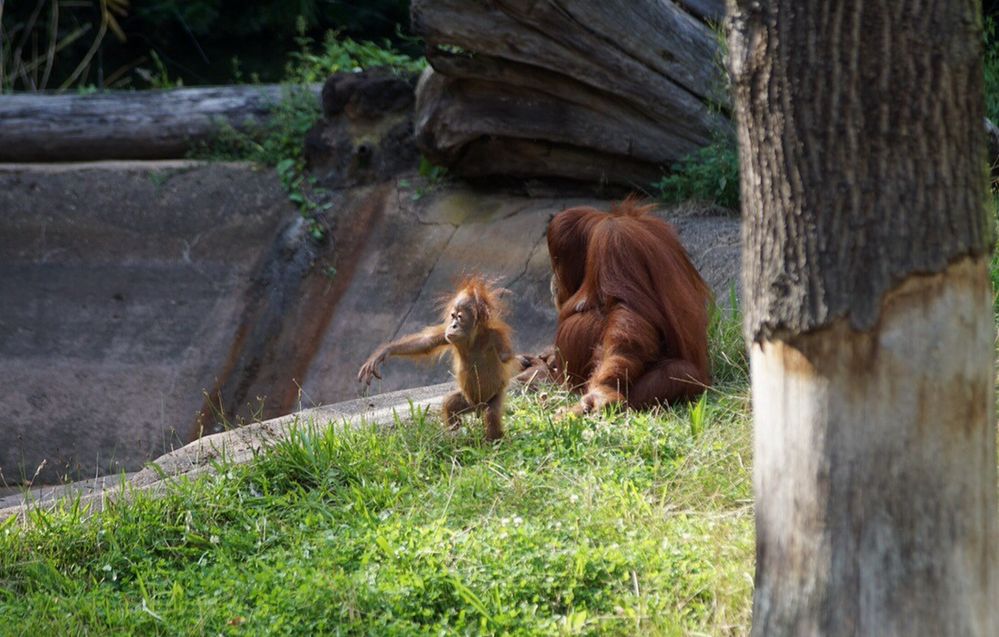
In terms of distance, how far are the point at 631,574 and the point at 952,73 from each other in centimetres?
156

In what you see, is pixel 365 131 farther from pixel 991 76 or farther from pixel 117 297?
pixel 991 76

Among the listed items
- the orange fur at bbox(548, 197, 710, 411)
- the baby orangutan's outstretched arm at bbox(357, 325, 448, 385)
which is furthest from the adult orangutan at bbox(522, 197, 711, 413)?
the baby orangutan's outstretched arm at bbox(357, 325, 448, 385)

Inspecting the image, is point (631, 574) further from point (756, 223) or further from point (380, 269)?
point (380, 269)

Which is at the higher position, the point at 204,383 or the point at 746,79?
the point at 746,79

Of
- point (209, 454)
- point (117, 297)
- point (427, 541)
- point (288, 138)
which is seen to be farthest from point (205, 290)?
point (427, 541)

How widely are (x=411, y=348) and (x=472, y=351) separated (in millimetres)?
233

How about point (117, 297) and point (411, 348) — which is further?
point (117, 297)

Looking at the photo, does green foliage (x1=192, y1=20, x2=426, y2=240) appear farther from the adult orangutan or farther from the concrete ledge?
the adult orangutan

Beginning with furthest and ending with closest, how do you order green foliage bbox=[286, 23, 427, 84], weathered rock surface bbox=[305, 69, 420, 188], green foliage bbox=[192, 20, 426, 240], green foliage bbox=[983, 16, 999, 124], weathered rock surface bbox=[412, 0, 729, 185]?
green foliage bbox=[286, 23, 427, 84] < green foliage bbox=[192, 20, 426, 240] < weathered rock surface bbox=[305, 69, 420, 188] < green foliage bbox=[983, 16, 999, 124] < weathered rock surface bbox=[412, 0, 729, 185]

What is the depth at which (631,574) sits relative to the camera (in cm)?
317

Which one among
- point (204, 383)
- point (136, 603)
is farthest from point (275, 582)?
point (204, 383)

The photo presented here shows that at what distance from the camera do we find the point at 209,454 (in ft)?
14.6

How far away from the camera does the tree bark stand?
8.77 metres

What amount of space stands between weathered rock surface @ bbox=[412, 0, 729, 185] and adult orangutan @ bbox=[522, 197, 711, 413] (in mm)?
1950
